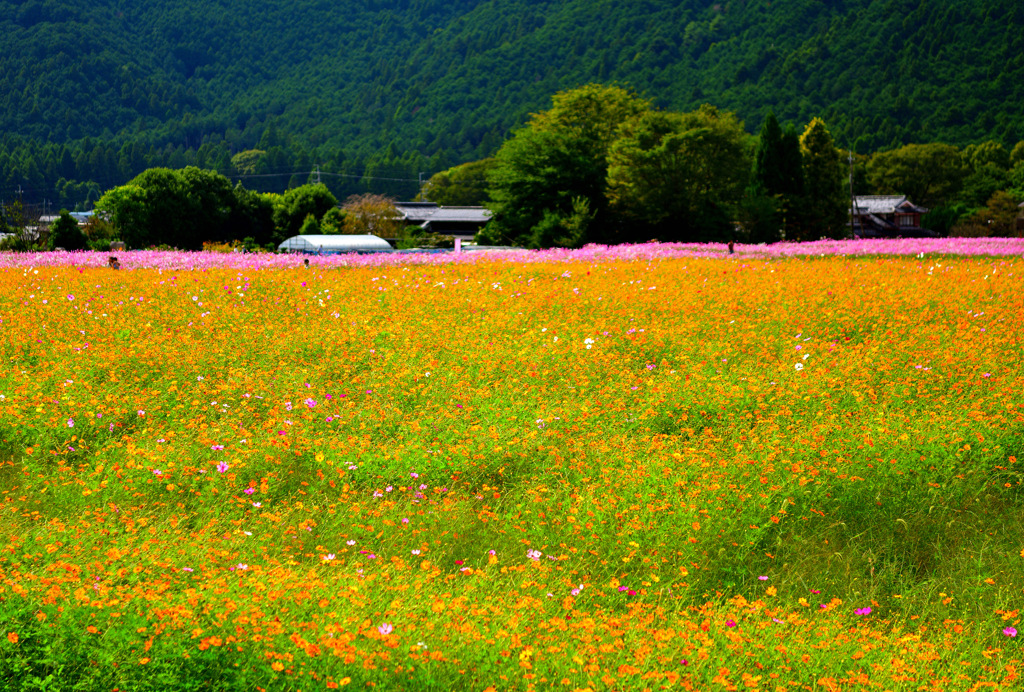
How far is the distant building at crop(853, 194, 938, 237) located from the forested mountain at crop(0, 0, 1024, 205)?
47.2ft

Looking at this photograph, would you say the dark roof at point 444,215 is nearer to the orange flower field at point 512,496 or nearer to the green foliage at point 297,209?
the green foliage at point 297,209

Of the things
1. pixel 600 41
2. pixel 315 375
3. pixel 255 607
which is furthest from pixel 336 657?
pixel 600 41

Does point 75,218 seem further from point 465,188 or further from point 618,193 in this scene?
point 465,188

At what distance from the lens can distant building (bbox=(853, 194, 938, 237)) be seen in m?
85.8

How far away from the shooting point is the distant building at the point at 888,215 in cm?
8581

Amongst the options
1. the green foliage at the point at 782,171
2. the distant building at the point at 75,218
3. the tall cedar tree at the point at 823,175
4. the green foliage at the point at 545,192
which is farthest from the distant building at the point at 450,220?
the green foliage at the point at 545,192

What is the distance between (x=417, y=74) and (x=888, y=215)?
9886 cm

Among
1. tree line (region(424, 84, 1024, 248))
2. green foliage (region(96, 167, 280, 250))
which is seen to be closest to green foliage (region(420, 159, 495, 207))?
green foliage (region(96, 167, 280, 250))

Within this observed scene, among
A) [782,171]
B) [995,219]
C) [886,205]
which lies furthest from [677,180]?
[886,205]

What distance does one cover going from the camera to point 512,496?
6.37 m

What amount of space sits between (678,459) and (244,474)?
338cm

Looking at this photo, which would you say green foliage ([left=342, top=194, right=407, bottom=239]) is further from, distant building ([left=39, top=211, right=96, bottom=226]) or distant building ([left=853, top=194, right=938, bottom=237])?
distant building ([left=853, top=194, right=938, bottom=237])

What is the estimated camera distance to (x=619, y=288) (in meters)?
13.2

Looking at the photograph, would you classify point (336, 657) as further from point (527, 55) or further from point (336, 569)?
point (527, 55)
